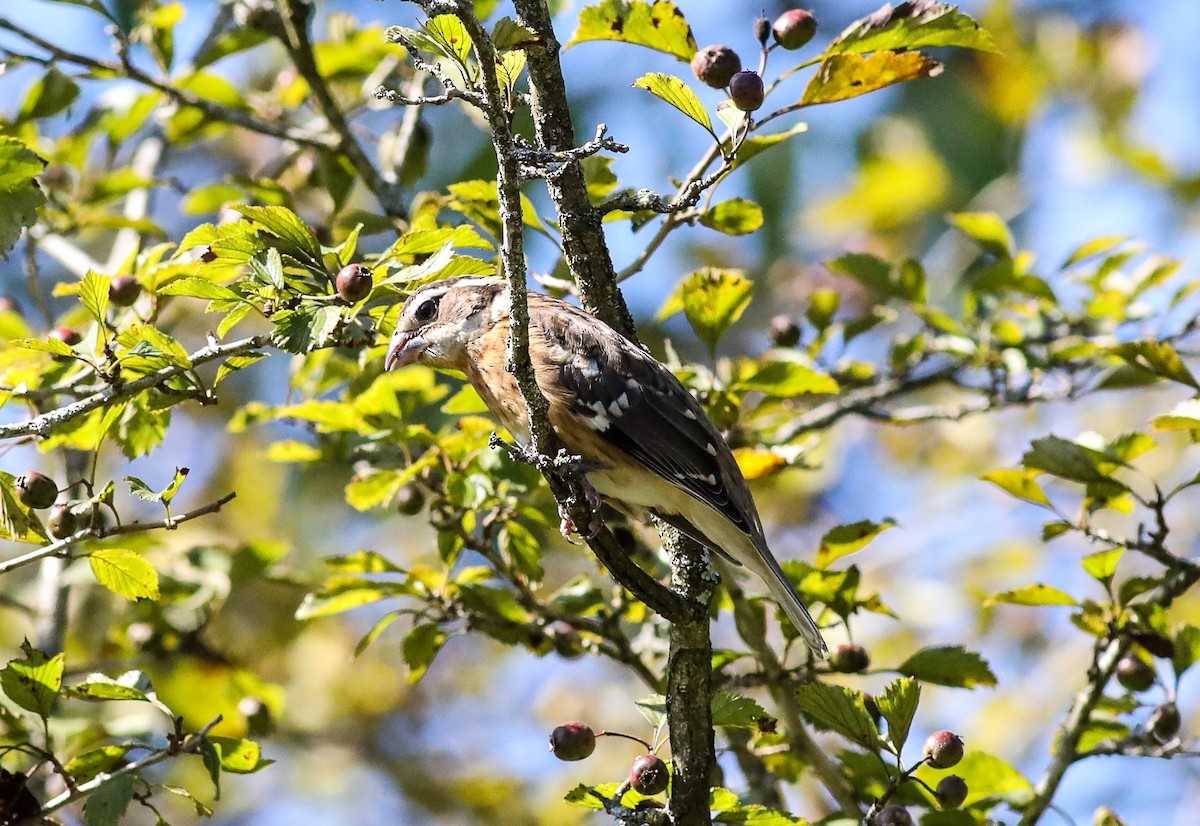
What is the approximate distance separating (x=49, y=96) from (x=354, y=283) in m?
2.06

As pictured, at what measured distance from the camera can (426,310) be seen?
4523 mm

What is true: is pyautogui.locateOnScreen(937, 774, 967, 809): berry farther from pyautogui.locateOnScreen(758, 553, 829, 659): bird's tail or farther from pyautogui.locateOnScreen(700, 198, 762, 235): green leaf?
pyautogui.locateOnScreen(700, 198, 762, 235): green leaf

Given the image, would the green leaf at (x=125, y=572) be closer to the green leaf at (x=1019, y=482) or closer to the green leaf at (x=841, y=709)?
the green leaf at (x=841, y=709)

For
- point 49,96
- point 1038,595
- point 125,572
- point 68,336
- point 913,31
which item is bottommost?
point 125,572

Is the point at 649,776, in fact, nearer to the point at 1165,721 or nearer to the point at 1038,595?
the point at 1038,595

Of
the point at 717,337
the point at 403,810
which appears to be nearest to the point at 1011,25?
the point at 717,337

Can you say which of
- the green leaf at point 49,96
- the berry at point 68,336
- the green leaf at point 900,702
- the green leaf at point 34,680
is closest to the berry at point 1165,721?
the green leaf at point 900,702

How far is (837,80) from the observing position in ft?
11.7

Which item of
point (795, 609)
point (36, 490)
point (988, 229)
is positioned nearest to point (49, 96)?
point (36, 490)

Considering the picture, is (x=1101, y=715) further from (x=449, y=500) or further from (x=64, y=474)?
(x=64, y=474)

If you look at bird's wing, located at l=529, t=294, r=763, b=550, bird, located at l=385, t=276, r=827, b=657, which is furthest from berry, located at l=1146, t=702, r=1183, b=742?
bird's wing, located at l=529, t=294, r=763, b=550

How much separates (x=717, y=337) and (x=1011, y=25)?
6.42 m

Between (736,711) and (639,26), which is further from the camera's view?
(639,26)

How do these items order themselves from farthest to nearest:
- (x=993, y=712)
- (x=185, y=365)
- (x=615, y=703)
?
(x=615, y=703) → (x=993, y=712) → (x=185, y=365)
